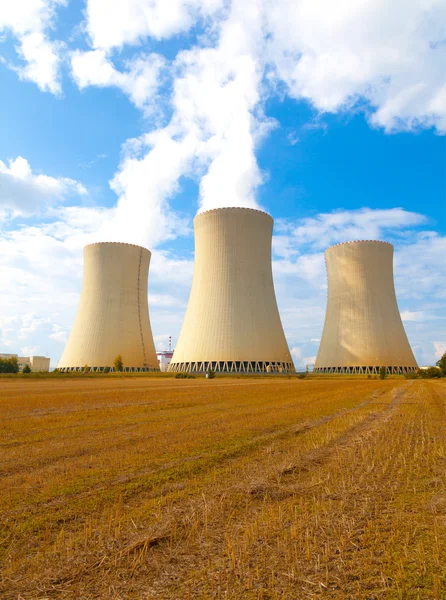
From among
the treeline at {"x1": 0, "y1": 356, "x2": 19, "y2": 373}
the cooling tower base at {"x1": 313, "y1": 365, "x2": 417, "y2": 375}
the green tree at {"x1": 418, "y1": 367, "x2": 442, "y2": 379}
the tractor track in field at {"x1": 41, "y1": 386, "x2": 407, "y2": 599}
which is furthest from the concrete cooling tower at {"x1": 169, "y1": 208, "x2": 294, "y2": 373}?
the treeline at {"x1": 0, "y1": 356, "x2": 19, "y2": 373}

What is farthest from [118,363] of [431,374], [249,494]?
[249,494]

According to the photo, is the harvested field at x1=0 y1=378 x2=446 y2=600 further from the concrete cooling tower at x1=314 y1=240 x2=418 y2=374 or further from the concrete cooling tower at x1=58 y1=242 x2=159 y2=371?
the concrete cooling tower at x1=58 y1=242 x2=159 y2=371

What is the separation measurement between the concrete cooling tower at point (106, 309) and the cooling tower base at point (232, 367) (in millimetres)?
6545

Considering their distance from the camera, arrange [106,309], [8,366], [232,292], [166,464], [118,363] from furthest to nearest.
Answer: [8,366] → [118,363] → [106,309] → [232,292] → [166,464]

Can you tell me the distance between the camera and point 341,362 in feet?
126

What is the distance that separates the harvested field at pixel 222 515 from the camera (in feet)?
7.29

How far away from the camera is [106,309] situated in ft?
122

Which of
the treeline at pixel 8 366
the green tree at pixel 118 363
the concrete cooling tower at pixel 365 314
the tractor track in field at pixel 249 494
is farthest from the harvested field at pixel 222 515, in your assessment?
the treeline at pixel 8 366

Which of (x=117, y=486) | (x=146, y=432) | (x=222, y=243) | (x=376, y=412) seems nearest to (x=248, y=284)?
(x=222, y=243)

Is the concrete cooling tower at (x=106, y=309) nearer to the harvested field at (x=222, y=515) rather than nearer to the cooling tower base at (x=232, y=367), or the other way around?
the cooling tower base at (x=232, y=367)

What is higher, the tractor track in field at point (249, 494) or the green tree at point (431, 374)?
the green tree at point (431, 374)

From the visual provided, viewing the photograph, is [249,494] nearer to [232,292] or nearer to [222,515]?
[222,515]

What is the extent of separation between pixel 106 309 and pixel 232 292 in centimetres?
1226

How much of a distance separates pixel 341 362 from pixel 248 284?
12.9 meters
